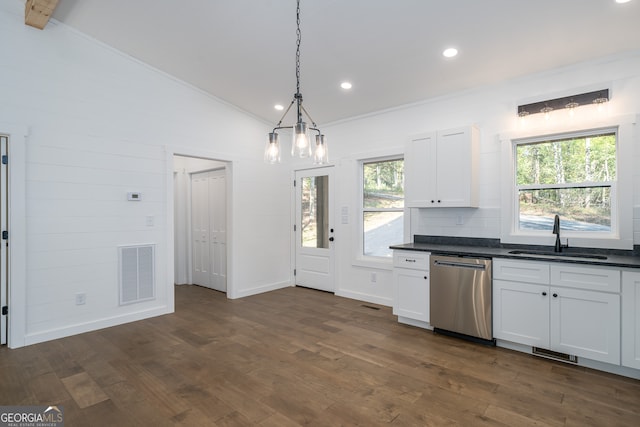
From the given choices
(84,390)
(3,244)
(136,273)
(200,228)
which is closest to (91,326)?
(136,273)

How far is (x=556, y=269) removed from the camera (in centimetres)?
297

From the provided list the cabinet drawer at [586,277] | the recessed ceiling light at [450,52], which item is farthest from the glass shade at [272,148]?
the cabinet drawer at [586,277]

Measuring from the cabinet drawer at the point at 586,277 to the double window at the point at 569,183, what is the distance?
2.30ft

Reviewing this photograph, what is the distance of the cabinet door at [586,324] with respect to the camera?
107 inches

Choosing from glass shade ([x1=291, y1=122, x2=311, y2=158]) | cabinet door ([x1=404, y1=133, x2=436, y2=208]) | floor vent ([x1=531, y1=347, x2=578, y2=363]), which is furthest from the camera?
cabinet door ([x1=404, y1=133, x2=436, y2=208])

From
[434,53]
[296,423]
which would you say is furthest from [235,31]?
[296,423]

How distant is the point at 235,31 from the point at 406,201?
9.18ft

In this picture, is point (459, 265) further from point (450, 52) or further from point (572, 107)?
point (450, 52)

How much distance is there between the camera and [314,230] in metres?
5.75

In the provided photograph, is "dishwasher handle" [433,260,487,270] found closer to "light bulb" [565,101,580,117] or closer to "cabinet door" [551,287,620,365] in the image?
"cabinet door" [551,287,620,365]

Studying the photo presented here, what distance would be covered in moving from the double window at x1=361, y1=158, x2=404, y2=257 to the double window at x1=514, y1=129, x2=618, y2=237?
1511mm

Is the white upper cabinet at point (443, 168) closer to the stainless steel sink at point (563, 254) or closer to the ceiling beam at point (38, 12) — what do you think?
the stainless steel sink at point (563, 254)

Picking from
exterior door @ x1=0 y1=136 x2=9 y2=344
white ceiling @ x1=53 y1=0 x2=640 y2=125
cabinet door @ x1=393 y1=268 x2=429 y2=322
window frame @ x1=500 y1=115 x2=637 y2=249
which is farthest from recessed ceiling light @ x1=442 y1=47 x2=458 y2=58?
exterior door @ x1=0 y1=136 x2=9 y2=344

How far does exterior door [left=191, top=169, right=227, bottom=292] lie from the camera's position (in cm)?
569
